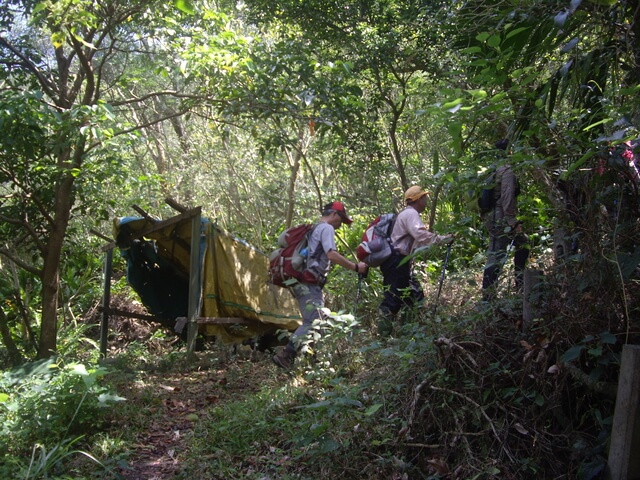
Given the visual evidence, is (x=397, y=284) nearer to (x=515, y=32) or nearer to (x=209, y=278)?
(x=209, y=278)

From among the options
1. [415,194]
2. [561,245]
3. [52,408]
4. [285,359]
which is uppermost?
[415,194]

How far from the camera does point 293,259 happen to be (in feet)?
21.5

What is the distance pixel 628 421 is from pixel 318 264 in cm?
374

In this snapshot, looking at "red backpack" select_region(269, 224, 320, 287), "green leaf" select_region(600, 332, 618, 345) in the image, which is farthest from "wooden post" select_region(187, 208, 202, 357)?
"green leaf" select_region(600, 332, 618, 345)

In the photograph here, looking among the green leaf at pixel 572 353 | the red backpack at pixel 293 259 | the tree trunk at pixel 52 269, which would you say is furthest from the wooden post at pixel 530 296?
the tree trunk at pixel 52 269

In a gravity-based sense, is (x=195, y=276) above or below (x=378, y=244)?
below

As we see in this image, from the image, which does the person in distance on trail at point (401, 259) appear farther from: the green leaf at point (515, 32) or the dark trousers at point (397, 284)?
the green leaf at point (515, 32)

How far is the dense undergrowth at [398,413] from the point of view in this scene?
358 centimetres

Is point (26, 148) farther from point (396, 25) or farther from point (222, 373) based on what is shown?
point (396, 25)

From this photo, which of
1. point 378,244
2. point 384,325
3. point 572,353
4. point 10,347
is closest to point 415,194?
point 378,244

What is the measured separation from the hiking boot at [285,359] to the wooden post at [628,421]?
11.9 feet

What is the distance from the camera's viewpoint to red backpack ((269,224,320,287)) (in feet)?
21.4

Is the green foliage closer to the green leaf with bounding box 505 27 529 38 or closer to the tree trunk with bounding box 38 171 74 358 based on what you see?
the tree trunk with bounding box 38 171 74 358

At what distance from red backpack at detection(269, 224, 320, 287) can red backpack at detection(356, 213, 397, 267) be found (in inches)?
21.9
